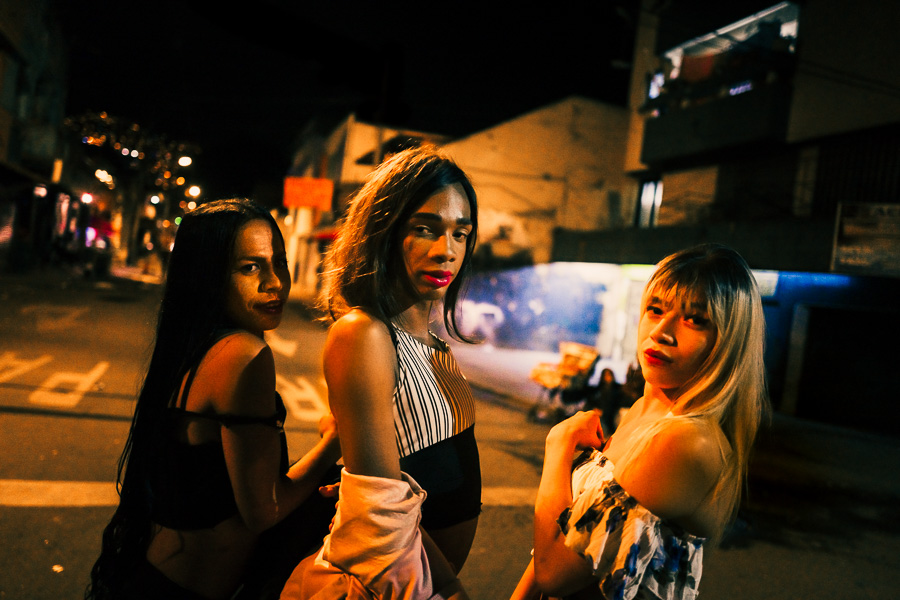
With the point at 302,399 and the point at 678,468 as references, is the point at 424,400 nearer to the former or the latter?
the point at 678,468

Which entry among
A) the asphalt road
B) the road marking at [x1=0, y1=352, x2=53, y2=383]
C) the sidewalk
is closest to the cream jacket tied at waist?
the asphalt road

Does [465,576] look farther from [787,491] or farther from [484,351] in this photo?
[484,351]

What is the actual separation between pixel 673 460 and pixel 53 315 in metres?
14.8

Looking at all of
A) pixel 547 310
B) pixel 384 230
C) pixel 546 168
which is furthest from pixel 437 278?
pixel 546 168

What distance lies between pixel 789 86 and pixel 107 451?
15.0 metres

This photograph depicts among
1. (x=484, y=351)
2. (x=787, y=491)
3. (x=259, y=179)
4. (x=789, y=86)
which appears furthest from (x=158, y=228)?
(x=787, y=491)

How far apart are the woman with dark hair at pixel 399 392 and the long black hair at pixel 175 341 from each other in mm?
295

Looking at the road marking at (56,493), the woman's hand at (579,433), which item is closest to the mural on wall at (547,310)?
the road marking at (56,493)

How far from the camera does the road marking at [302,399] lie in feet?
23.1

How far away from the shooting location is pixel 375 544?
1.18m

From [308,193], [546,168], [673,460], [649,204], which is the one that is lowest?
[673,460]

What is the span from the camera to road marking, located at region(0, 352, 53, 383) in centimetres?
727

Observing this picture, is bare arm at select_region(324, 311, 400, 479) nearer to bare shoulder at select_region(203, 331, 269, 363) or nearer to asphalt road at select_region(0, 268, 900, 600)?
bare shoulder at select_region(203, 331, 269, 363)

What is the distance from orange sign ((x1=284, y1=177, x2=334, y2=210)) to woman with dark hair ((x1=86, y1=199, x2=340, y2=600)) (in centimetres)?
2014
